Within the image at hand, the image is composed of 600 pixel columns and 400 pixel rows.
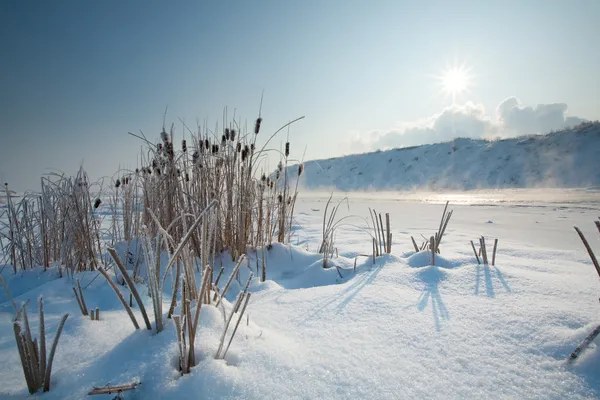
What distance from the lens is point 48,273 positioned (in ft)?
5.70

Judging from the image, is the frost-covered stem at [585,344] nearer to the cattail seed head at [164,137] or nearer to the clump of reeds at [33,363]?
the clump of reeds at [33,363]

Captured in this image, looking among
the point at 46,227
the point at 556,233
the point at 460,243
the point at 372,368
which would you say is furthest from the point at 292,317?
the point at 556,233

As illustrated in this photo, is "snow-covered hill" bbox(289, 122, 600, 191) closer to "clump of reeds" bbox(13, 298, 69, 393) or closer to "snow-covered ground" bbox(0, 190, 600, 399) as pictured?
"snow-covered ground" bbox(0, 190, 600, 399)

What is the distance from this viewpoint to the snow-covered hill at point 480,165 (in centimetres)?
1232

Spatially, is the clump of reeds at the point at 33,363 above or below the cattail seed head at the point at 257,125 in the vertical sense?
below

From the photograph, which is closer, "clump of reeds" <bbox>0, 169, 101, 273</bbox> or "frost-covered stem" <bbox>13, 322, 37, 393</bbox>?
"frost-covered stem" <bbox>13, 322, 37, 393</bbox>

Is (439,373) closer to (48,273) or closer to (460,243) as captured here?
(48,273)

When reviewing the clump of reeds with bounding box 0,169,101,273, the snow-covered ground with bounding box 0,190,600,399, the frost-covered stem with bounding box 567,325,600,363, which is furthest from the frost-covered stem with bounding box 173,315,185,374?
the clump of reeds with bounding box 0,169,101,273

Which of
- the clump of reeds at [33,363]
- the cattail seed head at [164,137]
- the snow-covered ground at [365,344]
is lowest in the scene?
the snow-covered ground at [365,344]

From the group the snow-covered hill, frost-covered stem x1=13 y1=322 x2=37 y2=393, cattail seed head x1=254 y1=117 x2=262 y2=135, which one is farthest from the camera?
the snow-covered hill

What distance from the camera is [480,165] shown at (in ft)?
50.6

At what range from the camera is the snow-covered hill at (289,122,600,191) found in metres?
12.3

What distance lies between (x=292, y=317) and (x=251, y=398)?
446mm

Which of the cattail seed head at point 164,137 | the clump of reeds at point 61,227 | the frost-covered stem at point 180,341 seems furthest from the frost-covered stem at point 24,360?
the cattail seed head at point 164,137
